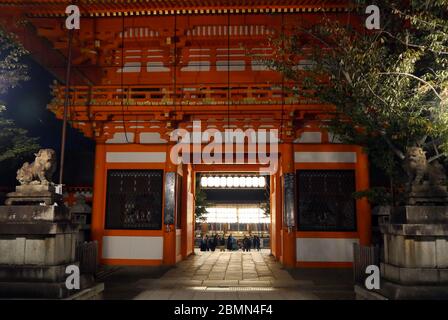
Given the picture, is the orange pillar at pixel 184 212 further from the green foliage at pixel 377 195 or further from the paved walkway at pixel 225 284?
the green foliage at pixel 377 195

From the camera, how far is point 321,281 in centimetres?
1013

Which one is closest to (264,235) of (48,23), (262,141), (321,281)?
(262,141)

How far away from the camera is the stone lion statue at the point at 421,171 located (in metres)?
7.05

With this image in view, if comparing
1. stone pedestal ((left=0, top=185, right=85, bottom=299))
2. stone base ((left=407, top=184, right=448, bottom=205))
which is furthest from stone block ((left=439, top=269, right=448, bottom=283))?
stone pedestal ((left=0, top=185, right=85, bottom=299))

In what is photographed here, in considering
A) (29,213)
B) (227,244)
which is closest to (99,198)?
(29,213)

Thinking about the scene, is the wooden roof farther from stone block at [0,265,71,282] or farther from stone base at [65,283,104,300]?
stone base at [65,283,104,300]

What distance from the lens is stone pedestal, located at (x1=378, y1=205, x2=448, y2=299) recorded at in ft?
21.2

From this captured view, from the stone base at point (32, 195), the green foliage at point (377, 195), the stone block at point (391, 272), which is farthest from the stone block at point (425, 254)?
the stone base at point (32, 195)

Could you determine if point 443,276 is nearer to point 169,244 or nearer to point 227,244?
point 169,244

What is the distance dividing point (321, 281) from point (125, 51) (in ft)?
34.4

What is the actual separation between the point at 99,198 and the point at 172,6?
707cm

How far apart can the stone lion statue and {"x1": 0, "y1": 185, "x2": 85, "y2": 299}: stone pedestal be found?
6872mm

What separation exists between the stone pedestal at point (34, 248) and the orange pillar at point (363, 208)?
30.7 ft

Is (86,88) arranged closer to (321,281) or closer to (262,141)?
(262,141)
